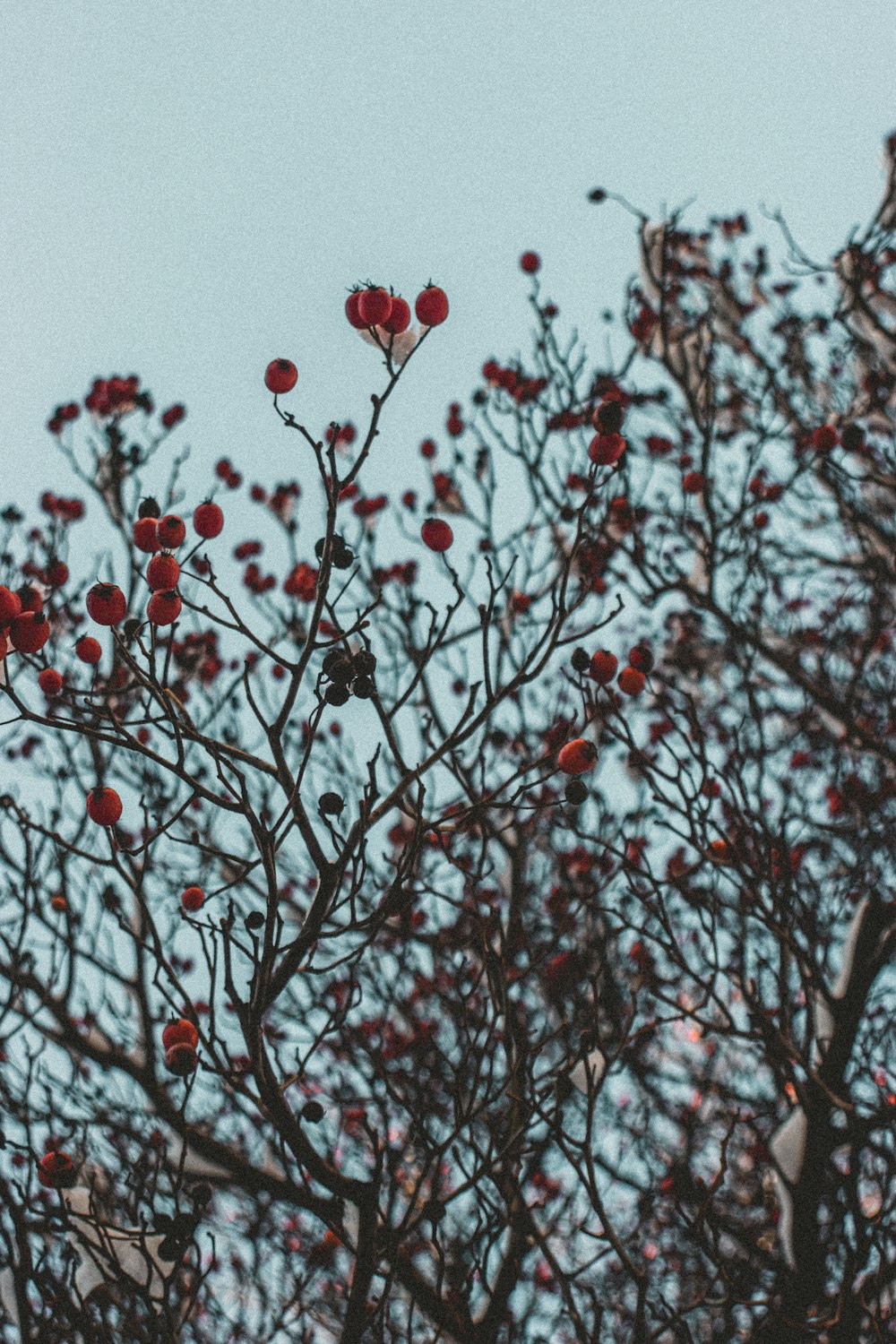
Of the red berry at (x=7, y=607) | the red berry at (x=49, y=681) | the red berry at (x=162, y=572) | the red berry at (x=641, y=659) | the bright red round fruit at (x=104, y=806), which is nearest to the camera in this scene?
the red berry at (x=7, y=607)

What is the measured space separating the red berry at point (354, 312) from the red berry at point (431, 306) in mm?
201

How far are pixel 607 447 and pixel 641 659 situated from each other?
3.27 ft

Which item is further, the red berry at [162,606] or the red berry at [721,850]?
the red berry at [721,850]

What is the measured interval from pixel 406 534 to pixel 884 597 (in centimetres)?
433

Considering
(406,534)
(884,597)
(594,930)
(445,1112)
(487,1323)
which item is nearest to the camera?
(487,1323)

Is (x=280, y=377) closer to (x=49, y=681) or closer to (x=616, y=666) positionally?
(x=49, y=681)

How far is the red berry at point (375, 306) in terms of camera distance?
7.71ft

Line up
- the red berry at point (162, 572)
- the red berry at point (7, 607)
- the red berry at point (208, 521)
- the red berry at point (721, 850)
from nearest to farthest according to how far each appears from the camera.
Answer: the red berry at point (7, 607) → the red berry at point (162, 572) → the red berry at point (208, 521) → the red berry at point (721, 850)

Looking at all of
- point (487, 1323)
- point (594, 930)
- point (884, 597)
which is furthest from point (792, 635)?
point (487, 1323)

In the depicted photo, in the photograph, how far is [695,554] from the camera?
6805 mm

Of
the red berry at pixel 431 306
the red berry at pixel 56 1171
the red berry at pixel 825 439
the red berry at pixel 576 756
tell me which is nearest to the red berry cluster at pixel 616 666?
the red berry at pixel 576 756

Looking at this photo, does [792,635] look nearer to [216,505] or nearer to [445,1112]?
[445,1112]

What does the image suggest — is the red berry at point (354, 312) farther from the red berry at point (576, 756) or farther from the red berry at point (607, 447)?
the red berry at point (576, 756)

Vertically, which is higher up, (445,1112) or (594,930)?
(594,930)
